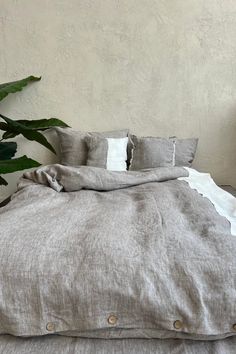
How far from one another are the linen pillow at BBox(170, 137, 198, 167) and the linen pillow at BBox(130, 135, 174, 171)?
107 mm

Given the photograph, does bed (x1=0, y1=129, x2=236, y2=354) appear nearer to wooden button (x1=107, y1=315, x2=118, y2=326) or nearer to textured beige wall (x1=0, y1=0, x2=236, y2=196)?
wooden button (x1=107, y1=315, x2=118, y2=326)

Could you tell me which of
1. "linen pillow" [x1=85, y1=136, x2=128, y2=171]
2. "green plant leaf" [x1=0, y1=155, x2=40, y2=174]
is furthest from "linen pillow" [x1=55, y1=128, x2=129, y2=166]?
"green plant leaf" [x1=0, y1=155, x2=40, y2=174]

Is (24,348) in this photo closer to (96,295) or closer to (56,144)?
(96,295)

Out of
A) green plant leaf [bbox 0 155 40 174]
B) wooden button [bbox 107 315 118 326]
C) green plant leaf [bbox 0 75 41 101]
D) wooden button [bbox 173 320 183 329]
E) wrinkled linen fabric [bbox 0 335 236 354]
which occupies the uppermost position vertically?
green plant leaf [bbox 0 75 41 101]

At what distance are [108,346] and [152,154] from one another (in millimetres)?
1568

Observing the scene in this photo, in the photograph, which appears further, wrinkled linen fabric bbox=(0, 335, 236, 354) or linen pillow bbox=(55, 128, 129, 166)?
linen pillow bbox=(55, 128, 129, 166)

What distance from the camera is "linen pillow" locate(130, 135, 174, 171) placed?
7.18 feet

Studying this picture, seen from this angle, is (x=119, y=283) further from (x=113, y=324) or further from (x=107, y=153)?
(x=107, y=153)

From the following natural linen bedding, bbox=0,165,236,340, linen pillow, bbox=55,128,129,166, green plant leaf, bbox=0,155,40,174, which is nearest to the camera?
Result: natural linen bedding, bbox=0,165,236,340

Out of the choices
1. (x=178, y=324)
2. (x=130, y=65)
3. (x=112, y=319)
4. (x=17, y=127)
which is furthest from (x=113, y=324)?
(x=130, y=65)

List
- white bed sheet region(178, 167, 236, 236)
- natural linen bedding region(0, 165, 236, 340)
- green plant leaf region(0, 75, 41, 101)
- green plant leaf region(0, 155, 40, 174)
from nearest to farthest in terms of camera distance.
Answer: natural linen bedding region(0, 165, 236, 340) < white bed sheet region(178, 167, 236, 236) < green plant leaf region(0, 155, 40, 174) < green plant leaf region(0, 75, 41, 101)

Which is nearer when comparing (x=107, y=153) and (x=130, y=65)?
(x=107, y=153)

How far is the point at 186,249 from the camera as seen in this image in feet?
2.75

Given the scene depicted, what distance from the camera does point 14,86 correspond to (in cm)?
219
